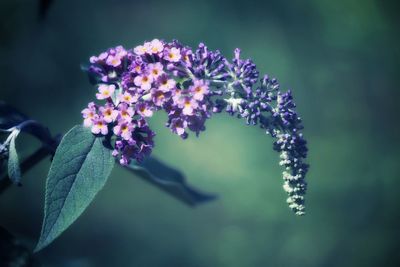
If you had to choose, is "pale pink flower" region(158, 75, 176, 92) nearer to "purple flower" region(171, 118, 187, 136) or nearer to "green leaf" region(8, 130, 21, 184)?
"purple flower" region(171, 118, 187, 136)

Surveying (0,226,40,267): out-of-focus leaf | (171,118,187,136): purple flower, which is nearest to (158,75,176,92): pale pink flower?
(171,118,187,136): purple flower

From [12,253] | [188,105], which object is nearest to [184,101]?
[188,105]

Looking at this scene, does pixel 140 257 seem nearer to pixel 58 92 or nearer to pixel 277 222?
pixel 277 222

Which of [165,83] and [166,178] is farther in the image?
[166,178]

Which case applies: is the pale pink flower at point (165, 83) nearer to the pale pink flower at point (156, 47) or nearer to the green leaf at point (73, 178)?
the pale pink flower at point (156, 47)

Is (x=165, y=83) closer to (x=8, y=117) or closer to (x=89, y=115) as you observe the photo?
(x=89, y=115)

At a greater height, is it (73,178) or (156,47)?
(156,47)
